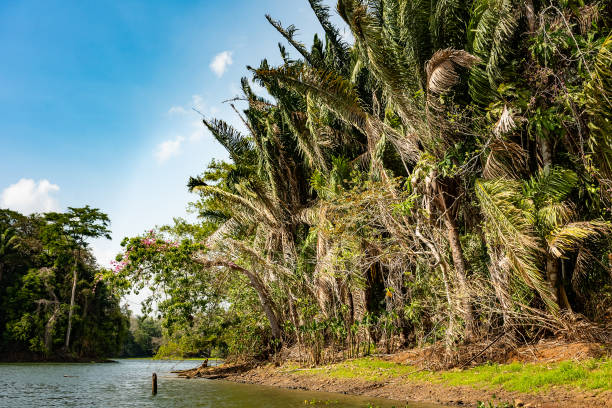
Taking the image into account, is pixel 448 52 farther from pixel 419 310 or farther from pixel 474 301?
pixel 419 310

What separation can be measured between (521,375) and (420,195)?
403 centimetres

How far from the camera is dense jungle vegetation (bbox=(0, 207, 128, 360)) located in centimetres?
3588

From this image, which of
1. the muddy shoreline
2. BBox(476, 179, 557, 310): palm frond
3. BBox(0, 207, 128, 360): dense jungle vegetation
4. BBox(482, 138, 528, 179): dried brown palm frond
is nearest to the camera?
the muddy shoreline

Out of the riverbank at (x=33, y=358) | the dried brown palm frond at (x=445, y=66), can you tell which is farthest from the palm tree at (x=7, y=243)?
the dried brown palm frond at (x=445, y=66)

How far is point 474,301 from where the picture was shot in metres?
9.57

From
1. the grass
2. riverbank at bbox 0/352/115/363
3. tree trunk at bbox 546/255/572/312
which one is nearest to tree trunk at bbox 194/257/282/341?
the grass

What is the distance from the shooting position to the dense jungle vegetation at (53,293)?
1412 inches

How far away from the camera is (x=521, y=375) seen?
7.79 meters

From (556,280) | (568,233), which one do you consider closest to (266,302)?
(556,280)

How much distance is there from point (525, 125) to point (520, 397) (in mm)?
5931

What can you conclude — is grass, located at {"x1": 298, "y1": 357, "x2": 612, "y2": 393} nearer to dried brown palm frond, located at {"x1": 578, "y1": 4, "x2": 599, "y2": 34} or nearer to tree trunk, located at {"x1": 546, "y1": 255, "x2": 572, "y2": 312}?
tree trunk, located at {"x1": 546, "y1": 255, "x2": 572, "y2": 312}

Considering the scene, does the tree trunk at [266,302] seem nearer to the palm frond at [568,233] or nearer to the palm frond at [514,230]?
the palm frond at [514,230]

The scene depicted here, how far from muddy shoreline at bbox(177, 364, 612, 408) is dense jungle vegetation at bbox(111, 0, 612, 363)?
103cm

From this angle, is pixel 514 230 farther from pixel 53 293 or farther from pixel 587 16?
pixel 53 293
